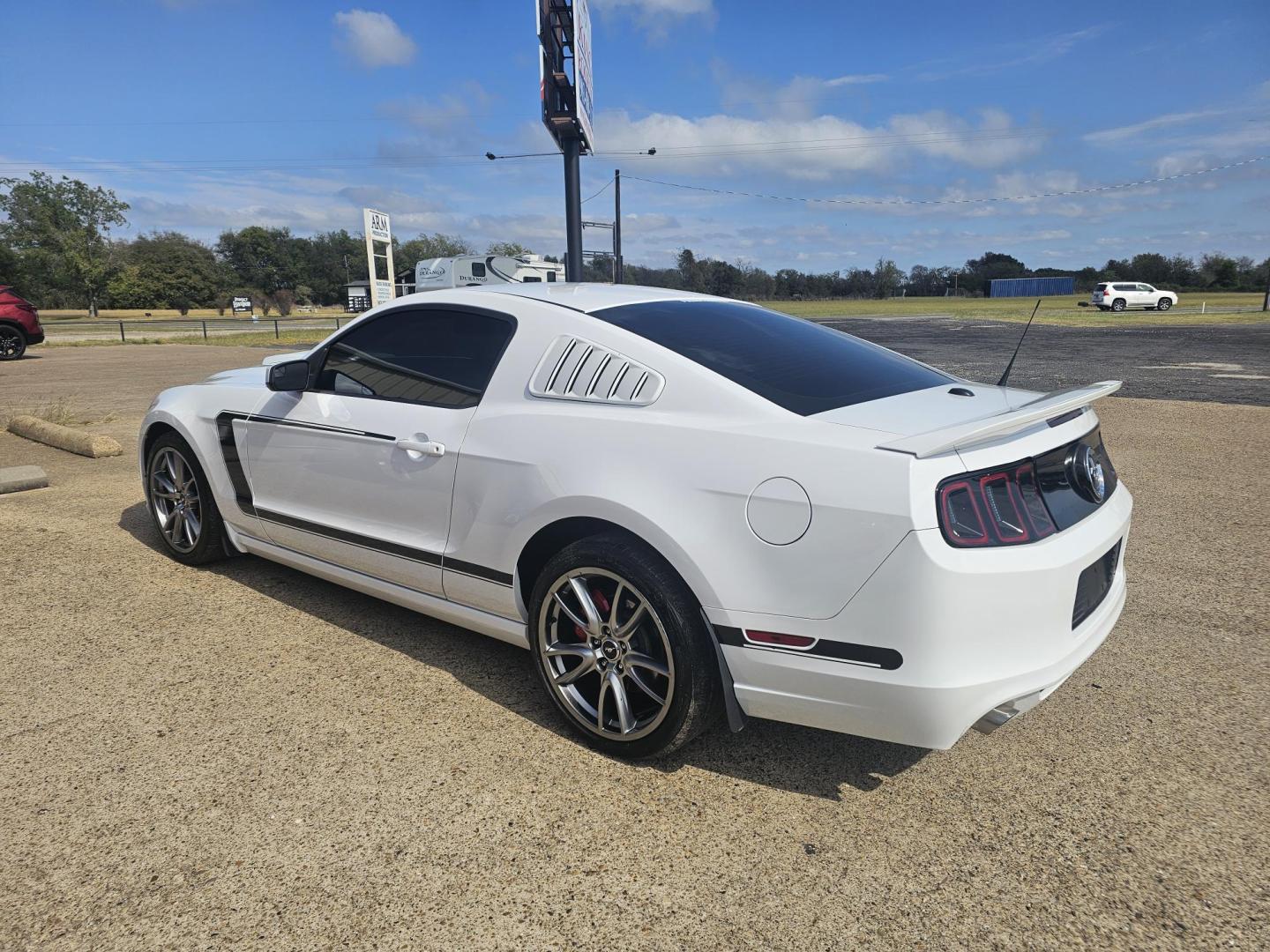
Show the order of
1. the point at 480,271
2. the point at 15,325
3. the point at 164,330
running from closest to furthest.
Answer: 1. the point at 15,325
2. the point at 480,271
3. the point at 164,330

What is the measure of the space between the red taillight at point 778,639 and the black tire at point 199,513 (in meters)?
3.16

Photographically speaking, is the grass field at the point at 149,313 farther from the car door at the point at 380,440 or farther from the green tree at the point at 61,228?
the car door at the point at 380,440

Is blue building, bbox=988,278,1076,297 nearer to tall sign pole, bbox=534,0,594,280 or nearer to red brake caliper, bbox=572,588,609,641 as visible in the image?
tall sign pole, bbox=534,0,594,280

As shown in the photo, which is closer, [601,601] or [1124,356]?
[601,601]

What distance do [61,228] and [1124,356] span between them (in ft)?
267

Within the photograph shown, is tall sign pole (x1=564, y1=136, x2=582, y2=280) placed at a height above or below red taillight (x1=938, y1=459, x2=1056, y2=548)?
above

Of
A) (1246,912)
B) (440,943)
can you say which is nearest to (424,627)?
(440,943)

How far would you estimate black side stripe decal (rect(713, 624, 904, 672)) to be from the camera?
221cm

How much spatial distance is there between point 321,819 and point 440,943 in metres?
0.66

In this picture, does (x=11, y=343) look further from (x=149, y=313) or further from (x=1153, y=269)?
(x=1153, y=269)

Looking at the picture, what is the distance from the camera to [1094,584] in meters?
2.53

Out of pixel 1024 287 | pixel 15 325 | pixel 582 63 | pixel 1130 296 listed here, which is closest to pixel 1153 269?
pixel 1024 287

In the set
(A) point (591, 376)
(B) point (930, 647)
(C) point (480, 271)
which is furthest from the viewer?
(C) point (480, 271)

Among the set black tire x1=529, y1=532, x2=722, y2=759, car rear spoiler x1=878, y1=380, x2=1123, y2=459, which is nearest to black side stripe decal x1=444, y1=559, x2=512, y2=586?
black tire x1=529, y1=532, x2=722, y2=759
